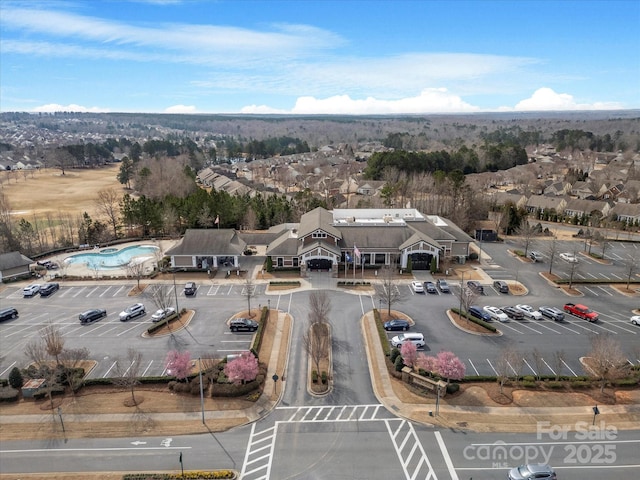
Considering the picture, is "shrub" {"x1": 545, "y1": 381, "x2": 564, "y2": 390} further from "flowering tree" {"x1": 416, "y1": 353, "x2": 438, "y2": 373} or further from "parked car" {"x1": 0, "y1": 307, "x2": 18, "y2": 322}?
"parked car" {"x1": 0, "y1": 307, "x2": 18, "y2": 322}

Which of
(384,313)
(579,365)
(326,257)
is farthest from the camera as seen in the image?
(326,257)

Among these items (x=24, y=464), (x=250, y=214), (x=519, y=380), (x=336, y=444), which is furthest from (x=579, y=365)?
(x=250, y=214)

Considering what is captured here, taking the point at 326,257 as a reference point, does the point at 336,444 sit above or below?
below

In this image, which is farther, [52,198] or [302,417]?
[52,198]

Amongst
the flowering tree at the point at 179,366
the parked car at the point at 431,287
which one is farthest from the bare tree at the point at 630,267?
the flowering tree at the point at 179,366

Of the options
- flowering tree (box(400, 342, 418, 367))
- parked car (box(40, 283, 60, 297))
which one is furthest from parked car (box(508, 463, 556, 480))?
parked car (box(40, 283, 60, 297))

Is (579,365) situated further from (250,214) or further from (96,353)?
(250,214)

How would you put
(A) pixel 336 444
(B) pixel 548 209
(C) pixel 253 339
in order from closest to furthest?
(A) pixel 336 444 → (C) pixel 253 339 → (B) pixel 548 209
